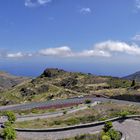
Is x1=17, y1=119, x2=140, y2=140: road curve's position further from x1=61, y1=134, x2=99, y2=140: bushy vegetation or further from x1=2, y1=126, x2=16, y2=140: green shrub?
x1=2, y1=126, x2=16, y2=140: green shrub

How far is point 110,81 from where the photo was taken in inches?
5192

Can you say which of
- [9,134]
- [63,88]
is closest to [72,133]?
[9,134]

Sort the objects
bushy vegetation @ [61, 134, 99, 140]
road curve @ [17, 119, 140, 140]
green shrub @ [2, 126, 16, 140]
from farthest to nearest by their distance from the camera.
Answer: road curve @ [17, 119, 140, 140] < bushy vegetation @ [61, 134, 99, 140] < green shrub @ [2, 126, 16, 140]

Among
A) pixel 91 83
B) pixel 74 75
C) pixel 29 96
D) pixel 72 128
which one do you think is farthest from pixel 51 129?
pixel 74 75

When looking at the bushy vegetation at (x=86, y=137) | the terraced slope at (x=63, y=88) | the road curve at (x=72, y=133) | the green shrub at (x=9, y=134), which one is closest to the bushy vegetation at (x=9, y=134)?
the green shrub at (x=9, y=134)

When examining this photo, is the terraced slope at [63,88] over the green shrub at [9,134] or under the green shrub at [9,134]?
over

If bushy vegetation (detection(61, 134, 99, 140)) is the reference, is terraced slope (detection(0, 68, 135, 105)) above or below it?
above

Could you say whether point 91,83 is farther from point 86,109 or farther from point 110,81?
point 86,109

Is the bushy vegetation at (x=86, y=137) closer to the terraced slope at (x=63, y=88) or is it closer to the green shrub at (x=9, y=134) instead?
the green shrub at (x=9, y=134)

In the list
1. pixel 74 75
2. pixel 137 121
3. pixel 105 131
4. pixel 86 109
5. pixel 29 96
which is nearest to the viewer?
pixel 105 131

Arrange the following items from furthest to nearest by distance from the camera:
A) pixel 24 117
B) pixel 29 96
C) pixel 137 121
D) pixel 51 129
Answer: pixel 29 96 → pixel 24 117 → pixel 137 121 → pixel 51 129

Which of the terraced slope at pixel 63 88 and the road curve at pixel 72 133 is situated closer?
the road curve at pixel 72 133

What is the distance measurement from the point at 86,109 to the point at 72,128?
65.1 ft

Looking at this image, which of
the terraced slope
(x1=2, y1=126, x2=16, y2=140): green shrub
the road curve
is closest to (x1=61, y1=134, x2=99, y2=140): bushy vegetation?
the road curve
